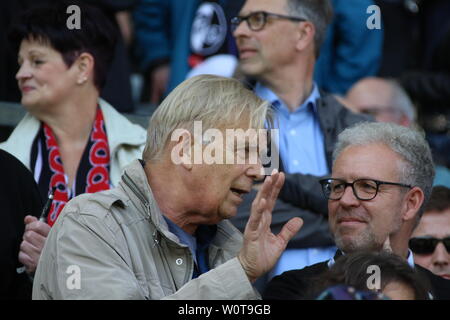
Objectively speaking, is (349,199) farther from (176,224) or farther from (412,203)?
(176,224)

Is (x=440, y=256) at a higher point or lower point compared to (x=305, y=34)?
lower

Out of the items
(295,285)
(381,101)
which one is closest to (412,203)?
(295,285)

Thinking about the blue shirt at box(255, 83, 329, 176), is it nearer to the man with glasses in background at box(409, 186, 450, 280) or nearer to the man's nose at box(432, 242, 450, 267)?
the man with glasses in background at box(409, 186, 450, 280)

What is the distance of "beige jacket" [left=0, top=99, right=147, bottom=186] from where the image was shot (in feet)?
16.6

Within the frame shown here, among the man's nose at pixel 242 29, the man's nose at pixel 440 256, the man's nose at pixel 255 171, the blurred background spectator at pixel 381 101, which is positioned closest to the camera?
the man's nose at pixel 255 171

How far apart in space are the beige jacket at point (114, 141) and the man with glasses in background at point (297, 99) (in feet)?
2.13

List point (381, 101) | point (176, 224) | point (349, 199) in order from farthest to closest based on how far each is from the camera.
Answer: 1. point (381, 101)
2. point (349, 199)
3. point (176, 224)

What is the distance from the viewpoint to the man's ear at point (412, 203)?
14.7 feet

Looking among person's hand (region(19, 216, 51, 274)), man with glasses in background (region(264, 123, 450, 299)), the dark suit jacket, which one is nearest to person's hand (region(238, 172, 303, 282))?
the dark suit jacket

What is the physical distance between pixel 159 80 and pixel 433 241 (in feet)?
10.4

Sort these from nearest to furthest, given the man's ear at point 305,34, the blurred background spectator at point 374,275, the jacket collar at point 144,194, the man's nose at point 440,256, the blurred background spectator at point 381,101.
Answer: the blurred background spectator at point 374,275 < the jacket collar at point 144,194 < the man's nose at point 440,256 < the man's ear at point 305,34 < the blurred background spectator at point 381,101

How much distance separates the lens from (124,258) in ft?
11.9

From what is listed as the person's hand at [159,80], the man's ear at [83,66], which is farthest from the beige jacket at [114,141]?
the person's hand at [159,80]

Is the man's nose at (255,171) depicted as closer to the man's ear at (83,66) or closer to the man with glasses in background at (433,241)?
the man with glasses in background at (433,241)
